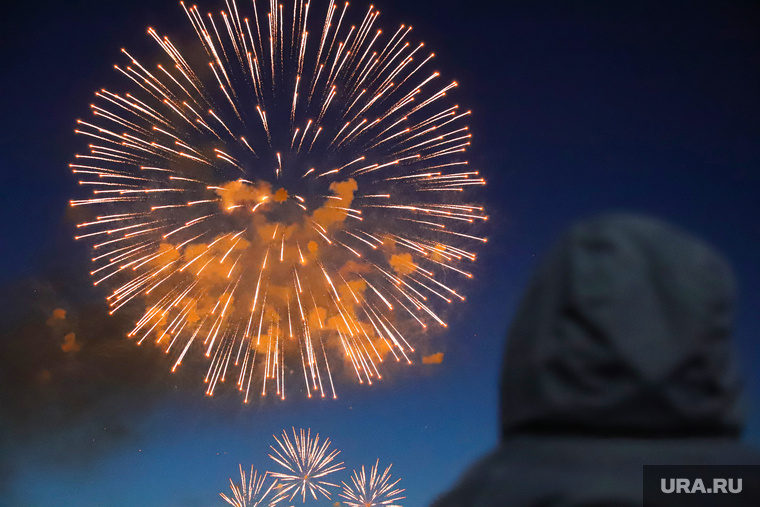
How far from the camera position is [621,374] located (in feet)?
3.92

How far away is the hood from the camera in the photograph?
119cm

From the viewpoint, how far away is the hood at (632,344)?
46.9 inches

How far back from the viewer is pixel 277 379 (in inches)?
998

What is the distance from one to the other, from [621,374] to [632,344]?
0.07 m

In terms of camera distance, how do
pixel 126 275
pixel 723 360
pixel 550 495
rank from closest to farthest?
pixel 550 495
pixel 723 360
pixel 126 275

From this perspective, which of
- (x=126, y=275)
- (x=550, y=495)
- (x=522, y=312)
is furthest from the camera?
(x=126, y=275)

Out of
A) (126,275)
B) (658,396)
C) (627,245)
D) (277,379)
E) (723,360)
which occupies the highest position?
(126,275)

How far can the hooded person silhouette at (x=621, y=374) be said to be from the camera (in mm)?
1172

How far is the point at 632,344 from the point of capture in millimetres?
1201

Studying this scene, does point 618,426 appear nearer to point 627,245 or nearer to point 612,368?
point 612,368

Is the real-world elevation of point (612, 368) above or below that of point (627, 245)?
below

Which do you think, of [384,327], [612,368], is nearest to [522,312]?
[612,368]

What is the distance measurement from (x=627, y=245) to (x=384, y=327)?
18815 millimetres

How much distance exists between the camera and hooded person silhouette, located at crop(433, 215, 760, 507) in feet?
3.84
